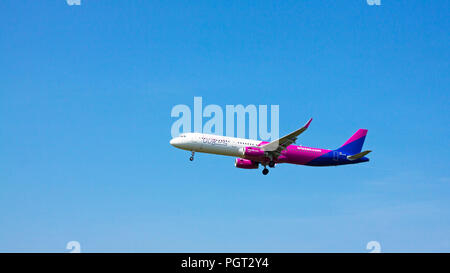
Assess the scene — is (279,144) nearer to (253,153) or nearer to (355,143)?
(253,153)

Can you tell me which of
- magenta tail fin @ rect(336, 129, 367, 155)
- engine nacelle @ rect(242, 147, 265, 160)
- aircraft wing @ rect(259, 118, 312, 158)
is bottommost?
engine nacelle @ rect(242, 147, 265, 160)

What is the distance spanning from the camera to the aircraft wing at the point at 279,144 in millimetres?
76569

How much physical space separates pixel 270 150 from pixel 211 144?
8.81 metres

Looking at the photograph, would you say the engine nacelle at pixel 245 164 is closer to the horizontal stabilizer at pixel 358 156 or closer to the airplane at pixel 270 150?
the airplane at pixel 270 150

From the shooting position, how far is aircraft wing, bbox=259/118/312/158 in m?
76.6

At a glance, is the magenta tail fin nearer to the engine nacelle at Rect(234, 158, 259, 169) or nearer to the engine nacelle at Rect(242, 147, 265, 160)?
the engine nacelle at Rect(234, 158, 259, 169)

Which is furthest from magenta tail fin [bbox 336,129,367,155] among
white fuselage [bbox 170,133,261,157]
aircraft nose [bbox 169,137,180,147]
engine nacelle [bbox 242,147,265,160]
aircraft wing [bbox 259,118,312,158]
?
aircraft nose [bbox 169,137,180,147]

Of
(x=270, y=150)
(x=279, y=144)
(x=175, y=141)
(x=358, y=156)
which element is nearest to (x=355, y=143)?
(x=358, y=156)

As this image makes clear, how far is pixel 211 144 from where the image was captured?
253ft
